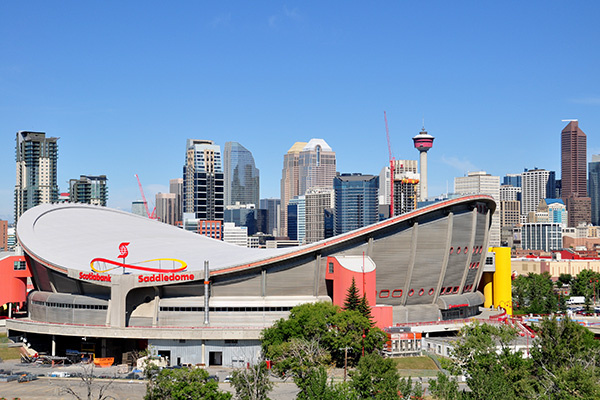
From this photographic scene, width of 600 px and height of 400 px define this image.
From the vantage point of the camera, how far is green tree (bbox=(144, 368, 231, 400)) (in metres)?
67.5

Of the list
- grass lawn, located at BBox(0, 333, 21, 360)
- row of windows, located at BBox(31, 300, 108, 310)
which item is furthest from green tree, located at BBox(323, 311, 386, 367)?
grass lawn, located at BBox(0, 333, 21, 360)

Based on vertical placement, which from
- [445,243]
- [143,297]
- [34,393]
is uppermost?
[445,243]

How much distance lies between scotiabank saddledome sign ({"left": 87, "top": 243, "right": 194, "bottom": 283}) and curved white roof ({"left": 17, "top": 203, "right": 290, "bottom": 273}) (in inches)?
55.2

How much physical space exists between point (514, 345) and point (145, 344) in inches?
1848

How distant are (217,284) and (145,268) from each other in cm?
991

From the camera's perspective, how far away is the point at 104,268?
348 ft

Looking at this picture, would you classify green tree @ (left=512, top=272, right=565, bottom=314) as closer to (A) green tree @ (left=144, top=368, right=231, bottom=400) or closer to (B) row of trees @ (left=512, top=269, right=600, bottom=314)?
(B) row of trees @ (left=512, top=269, right=600, bottom=314)

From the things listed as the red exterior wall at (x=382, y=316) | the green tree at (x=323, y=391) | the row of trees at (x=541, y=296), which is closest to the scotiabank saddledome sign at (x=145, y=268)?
the red exterior wall at (x=382, y=316)

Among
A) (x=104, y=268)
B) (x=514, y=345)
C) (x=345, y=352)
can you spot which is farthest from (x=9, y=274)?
(x=514, y=345)

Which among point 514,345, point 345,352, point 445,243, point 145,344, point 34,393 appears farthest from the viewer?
point 445,243

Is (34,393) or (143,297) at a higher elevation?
(143,297)

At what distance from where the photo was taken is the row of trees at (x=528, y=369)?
216ft

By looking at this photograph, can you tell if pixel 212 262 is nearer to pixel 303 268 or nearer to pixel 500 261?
pixel 303 268

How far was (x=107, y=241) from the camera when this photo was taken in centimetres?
12056
